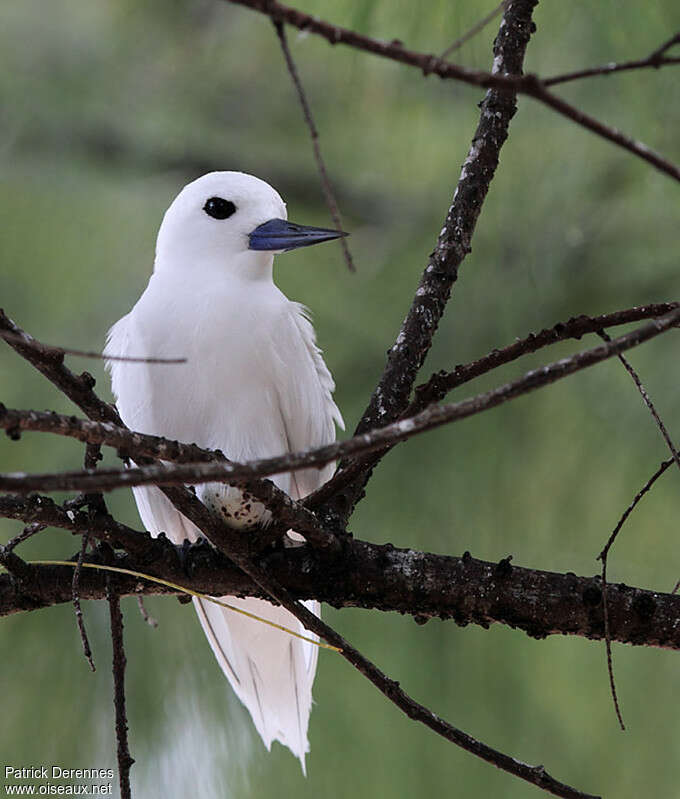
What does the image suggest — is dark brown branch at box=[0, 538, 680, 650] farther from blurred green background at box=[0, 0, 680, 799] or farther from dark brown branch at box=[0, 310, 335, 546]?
blurred green background at box=[0, 0, 680, 799]

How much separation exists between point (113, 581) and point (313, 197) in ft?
3.95

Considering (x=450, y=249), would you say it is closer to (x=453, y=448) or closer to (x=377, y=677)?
(x=377, y=677)

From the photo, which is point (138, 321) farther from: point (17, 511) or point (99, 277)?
point (99, 277)

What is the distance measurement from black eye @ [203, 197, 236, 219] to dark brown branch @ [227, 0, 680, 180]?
615 millimetres

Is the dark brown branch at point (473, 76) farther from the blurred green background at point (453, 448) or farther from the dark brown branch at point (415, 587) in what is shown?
the blurred green background at point (453, 448)

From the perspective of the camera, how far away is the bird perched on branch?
882mm

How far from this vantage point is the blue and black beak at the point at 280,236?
878mm

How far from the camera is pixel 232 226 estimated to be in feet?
3.10

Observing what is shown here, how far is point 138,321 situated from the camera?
0.90 meters

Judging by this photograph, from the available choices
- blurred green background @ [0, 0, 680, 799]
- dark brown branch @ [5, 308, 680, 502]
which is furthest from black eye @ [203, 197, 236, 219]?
dark brown branch @ [5, 308, 680, 502]

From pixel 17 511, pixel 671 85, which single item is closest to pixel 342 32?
pixel 17 511

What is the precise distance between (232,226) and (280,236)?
57mm

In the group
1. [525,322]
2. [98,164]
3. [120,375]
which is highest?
[98,164]

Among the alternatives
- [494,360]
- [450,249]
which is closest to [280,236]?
[450,249]
